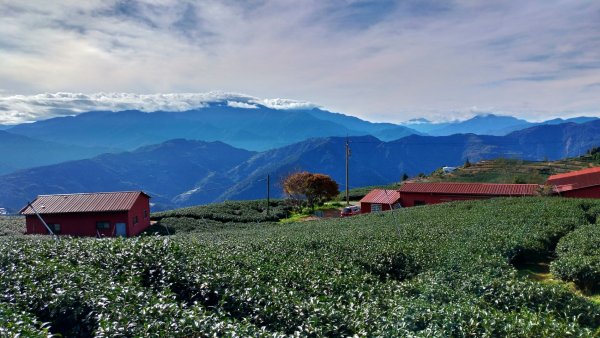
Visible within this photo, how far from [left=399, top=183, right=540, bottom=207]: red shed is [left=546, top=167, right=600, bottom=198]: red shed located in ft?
8.66

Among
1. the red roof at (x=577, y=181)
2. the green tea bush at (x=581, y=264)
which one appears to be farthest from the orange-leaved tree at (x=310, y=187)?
the green tea bush at (x=581, y=264)

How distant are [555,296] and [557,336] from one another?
3479 mm

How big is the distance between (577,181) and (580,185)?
5.83ft

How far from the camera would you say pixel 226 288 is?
9.70 meters

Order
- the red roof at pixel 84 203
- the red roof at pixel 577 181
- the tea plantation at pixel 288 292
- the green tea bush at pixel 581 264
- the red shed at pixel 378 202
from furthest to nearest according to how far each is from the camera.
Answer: the red shed at pixel 378 202
the red roof at pixel 577 181
the red roof at pixel 84 203
the green tea bush at pixel 581 264
the tea plantation at pixel 288 292

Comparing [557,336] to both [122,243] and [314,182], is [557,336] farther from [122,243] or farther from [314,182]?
[314,182]

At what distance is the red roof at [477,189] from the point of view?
47.2 meters

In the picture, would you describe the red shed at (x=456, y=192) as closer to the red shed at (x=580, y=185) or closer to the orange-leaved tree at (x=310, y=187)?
the red shed at (x=580, y=185)

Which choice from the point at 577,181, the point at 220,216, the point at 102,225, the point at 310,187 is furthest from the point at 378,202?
the point at 102,225

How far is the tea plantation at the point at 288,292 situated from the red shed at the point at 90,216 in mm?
30567

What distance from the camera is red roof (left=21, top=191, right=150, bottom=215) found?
42.6m

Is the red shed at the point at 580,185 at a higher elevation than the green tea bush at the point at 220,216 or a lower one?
higher

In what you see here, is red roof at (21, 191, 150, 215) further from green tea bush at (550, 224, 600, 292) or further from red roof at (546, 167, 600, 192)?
red roof at (546, 167, 600, 192)

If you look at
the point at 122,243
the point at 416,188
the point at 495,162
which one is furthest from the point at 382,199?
the point at 495,162
